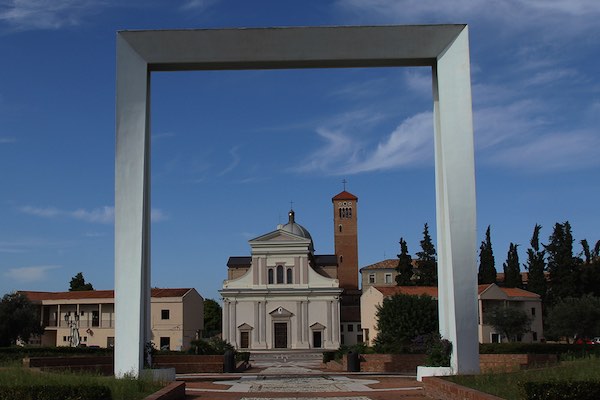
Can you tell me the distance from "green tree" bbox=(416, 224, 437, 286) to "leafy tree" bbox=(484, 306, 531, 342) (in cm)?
1509

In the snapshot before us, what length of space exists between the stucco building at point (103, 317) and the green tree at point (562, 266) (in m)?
31.7

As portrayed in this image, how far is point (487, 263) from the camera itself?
220 feet

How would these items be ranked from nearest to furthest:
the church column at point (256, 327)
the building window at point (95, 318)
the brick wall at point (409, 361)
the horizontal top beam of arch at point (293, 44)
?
the horizontal top beam of arch at point (293, 44), the brick wall at point (409, 361), the building window at point (95, 318), the church column at point (256, 327)

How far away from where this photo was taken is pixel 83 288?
77188 mm

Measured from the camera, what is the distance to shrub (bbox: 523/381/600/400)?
29.8ft

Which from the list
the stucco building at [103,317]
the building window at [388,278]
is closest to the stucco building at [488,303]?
the stucco building at [103,317]

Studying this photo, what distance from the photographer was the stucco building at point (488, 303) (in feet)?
187

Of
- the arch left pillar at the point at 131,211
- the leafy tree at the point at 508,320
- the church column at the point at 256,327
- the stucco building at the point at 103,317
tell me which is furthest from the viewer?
the church column at the point at 256,327

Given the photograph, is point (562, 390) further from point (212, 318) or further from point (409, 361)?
point (212, 318)

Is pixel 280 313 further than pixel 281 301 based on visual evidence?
No

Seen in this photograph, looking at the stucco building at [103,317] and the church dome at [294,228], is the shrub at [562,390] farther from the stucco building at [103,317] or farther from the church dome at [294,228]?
the church dome at [294,228]

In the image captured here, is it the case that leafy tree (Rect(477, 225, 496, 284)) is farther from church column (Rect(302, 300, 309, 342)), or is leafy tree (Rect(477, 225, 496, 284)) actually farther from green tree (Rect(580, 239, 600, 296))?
church column (Rect(302, 300, 309, 342))

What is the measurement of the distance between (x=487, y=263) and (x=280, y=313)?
1979cm

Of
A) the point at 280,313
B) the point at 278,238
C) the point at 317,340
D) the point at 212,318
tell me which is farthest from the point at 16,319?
the point at 212,318
